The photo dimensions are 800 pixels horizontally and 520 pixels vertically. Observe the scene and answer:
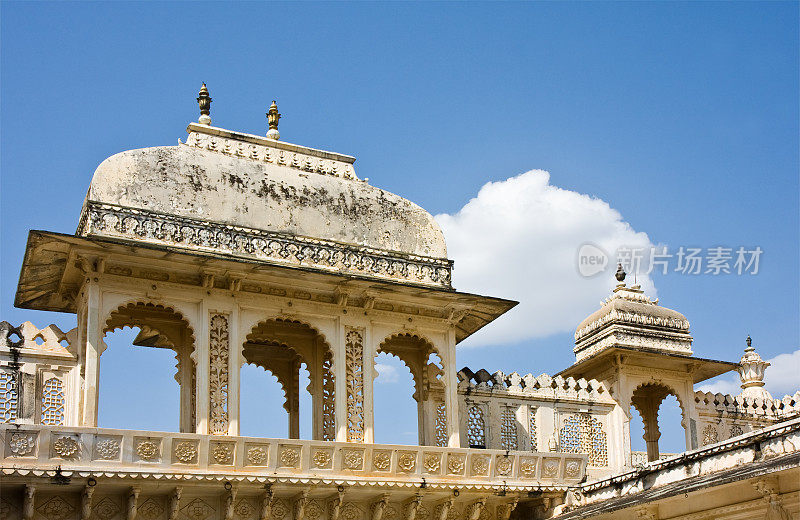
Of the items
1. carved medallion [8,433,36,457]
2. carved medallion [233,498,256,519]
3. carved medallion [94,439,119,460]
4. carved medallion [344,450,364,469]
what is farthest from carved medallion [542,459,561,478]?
carved medallion [8,433,36,457]

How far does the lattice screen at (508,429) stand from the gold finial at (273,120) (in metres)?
6.63

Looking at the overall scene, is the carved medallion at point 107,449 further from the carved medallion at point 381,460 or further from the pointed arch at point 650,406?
the pointed arch at point 650,406

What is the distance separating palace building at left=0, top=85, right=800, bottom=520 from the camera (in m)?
14.7

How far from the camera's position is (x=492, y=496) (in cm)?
1766

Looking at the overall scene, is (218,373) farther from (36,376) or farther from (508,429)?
(508,429)

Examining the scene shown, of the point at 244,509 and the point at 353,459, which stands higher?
the point at 353,459

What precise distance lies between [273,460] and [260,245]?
138 inches

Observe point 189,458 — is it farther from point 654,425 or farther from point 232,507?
point 654,425

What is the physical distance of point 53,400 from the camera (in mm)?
15766

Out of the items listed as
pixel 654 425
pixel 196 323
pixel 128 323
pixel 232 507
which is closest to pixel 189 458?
pixel 232 507

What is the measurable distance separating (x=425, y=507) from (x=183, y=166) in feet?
22.9

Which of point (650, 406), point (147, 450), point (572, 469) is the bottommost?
point (572, 469)

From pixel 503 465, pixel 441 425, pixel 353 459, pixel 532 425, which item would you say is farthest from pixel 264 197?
pixel 532 425

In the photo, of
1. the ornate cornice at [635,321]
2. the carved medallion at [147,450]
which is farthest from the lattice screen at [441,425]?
the carved medallion at [147,450]
